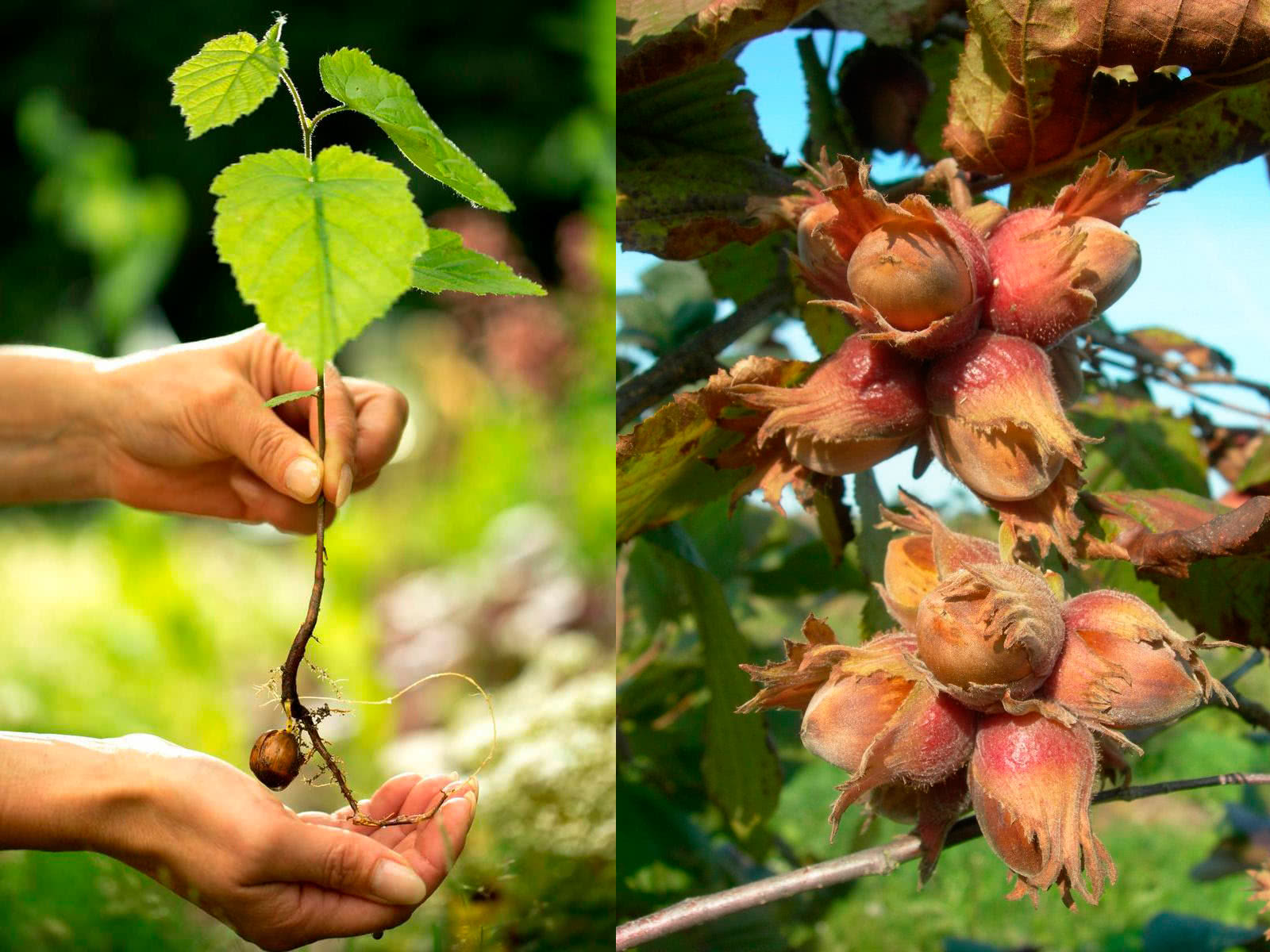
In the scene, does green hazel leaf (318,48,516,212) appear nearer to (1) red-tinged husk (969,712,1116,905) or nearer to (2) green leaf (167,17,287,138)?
(2) green leaf (167,17,287,138)

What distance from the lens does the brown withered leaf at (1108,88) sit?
0.49 meters

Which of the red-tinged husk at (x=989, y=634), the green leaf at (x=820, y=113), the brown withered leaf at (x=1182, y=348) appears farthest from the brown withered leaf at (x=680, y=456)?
the brown withered leaf at (x=1182, y=348)

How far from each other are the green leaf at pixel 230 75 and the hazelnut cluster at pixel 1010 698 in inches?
12.8

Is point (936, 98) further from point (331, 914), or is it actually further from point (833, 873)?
point (331, 914)

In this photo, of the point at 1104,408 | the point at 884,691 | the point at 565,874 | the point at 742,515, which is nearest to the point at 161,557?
the point at 565,874

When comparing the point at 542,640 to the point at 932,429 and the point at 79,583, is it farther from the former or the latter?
the point at 932,429

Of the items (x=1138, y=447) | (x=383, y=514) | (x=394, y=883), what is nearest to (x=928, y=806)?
(x=394, y=883)

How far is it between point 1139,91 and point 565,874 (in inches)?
33.0

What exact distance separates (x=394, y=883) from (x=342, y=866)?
0.03m

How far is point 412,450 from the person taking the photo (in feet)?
8.27

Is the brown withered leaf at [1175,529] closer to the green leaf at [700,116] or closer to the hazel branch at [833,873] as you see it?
the hazel branch at [833,873]

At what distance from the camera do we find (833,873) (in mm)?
477

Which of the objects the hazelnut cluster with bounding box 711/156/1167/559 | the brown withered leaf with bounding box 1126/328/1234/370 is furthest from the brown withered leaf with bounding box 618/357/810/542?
the brown withered leaf with bounding box 1126/328/1234/370

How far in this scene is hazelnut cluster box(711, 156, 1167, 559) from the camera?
0.44 meters
